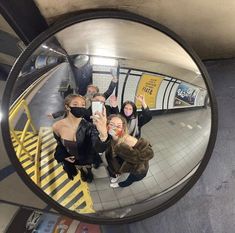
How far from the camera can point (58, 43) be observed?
80 centimetres

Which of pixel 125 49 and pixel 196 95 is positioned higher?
pixel 125 49

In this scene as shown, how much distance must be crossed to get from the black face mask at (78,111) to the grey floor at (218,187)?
1.14 feet

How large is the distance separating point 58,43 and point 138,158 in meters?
0.30

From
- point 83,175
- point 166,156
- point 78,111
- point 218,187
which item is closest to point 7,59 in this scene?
point 78,111

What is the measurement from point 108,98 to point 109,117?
41 millimetres

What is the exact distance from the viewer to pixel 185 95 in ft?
2.74

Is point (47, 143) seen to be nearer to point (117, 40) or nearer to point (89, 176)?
point (89, 176)

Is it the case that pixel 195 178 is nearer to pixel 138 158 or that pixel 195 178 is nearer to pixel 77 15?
pixel 138 158

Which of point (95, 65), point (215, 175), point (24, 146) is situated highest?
point (95, 65)

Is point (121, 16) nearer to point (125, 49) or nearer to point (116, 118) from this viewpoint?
point (125, 49)

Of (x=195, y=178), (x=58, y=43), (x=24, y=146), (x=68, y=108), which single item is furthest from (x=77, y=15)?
(x=195, y=178)

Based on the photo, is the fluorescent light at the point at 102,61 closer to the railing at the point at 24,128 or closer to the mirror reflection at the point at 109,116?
the mirror reflection at the point at 109,116

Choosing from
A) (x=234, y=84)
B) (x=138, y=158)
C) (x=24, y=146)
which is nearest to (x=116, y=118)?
(x=138, y=158)

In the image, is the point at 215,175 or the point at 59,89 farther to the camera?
the point at 215,175
